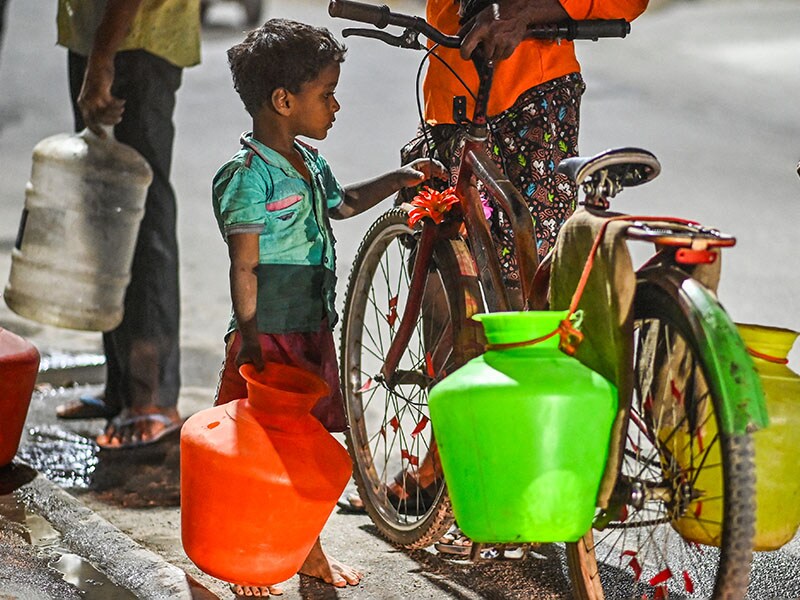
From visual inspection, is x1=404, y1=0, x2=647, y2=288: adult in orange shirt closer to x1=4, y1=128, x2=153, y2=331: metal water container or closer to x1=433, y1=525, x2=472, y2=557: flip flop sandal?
x1=433, y1=525, x2=472, y2=557: flip flop sandal

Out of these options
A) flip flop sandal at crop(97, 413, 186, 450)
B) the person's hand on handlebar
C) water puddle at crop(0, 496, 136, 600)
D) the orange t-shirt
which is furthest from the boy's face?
flip flop sandal at crop(97, 413, 186, 450)

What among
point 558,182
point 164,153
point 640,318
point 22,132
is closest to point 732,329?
point 640,318

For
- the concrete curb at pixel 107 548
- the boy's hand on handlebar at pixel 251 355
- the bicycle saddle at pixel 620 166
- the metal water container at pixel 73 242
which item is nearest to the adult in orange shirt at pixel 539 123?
the bicycle saddle at pixel 620 166

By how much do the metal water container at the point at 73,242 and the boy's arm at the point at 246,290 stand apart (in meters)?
1.73

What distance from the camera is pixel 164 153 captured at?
5191mm

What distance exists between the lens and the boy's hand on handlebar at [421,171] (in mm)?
3811

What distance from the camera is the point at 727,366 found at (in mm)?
2676

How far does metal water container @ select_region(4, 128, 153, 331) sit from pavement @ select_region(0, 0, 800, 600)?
544 mm

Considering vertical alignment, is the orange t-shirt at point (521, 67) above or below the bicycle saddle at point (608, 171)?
above

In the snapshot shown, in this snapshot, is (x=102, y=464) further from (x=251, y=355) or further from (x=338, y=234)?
(x=338, y=234)

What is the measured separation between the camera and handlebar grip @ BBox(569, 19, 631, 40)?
3.48 metres

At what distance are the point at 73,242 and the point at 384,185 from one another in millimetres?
1906

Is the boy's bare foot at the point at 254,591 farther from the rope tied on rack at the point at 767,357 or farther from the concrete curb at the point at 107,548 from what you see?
the rope tied on rack at the point at 767,357

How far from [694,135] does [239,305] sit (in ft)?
29.9
